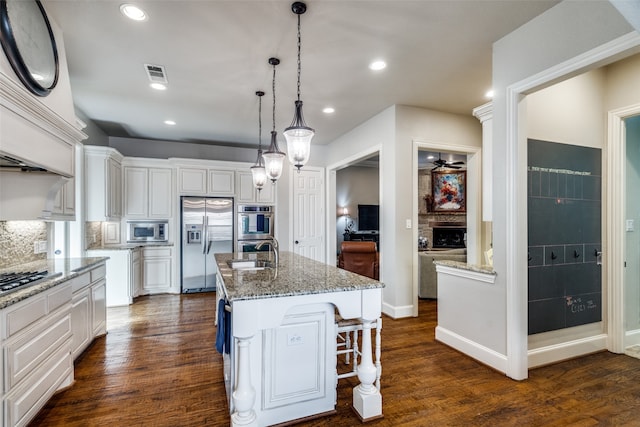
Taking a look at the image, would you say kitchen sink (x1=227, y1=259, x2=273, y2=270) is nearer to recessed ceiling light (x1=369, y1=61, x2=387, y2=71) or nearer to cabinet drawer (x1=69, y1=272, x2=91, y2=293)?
cabinet drawer (x1=69, y1=272, x2=91, y2=293)

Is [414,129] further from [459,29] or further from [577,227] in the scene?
[577,227]

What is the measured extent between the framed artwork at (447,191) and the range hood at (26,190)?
787cm

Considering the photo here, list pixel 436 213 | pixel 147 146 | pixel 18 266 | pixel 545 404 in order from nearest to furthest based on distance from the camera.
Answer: pixel 545 404
pixel 18 266
pixel 147 146
pixel 436 213

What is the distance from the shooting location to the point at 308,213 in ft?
20.9

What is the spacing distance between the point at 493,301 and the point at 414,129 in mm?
2426

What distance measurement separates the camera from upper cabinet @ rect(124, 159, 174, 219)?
533 cm

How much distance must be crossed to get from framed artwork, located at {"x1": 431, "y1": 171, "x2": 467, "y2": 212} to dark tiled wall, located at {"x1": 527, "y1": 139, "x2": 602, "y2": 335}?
17.8 ft

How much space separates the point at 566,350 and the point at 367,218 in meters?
6.70

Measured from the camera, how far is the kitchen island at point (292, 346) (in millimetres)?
1700

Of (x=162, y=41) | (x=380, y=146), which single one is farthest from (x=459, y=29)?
(x=162, y=41)

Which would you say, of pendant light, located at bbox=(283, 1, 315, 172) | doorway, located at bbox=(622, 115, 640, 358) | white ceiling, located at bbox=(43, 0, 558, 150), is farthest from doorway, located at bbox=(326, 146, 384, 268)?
pendant light, located at bbox=(283, 1, 315, 172)

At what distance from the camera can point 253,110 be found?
4355mm

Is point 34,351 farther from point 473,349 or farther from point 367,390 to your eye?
point 473,349

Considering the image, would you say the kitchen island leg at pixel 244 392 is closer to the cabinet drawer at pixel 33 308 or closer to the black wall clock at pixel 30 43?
the cabinet drawer at pixel 33 308
